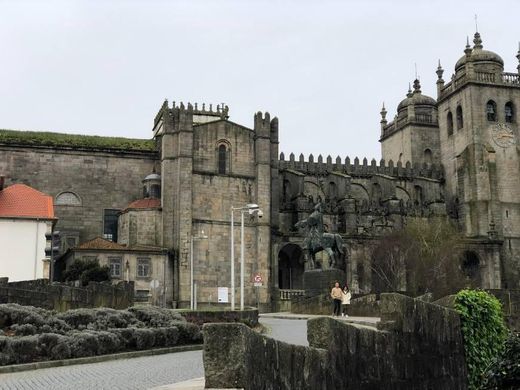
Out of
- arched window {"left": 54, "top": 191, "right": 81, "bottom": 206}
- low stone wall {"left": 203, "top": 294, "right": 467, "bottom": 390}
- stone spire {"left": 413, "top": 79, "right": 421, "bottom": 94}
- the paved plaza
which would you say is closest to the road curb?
the paved plaza

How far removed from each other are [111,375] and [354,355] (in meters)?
6.12

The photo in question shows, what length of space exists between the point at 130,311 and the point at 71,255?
35.2 m

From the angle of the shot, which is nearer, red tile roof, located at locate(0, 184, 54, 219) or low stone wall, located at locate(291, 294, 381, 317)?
low stone wall, located at locate(291, 294, 381, 317)

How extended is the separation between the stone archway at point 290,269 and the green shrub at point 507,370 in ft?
184

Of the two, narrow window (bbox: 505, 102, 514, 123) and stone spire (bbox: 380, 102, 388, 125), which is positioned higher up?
stone spire (bbox: 380, 102, 388, 125)

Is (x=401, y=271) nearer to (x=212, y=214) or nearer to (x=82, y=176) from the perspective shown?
(x=212, y=214)

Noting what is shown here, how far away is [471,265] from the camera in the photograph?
71.8 m

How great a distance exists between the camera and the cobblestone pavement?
12.9 meters

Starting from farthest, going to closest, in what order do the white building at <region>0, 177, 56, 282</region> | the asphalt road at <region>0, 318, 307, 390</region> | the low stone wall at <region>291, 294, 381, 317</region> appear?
the white building at <region>0, 177, 56, 282</region>, the low stone wall at <region>291, 294, 381, 317</region>, the asphalt road at <region>0, 318, 307, 390</region>

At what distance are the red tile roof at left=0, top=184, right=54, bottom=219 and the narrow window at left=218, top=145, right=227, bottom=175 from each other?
2169 centimetres

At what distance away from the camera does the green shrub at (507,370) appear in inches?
401

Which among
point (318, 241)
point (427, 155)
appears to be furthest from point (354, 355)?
point (427, 155)

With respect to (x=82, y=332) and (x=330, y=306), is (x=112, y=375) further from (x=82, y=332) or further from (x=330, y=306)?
(x=330, y=306)

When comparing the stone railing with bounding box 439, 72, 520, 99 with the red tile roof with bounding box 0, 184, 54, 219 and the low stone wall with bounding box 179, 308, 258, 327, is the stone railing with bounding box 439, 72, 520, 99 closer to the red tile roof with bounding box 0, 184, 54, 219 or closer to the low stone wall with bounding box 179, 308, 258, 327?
the red tile roof with bounding box 0, 184, 54, 219
